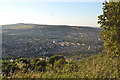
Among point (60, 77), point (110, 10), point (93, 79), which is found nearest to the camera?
point (93, 79)

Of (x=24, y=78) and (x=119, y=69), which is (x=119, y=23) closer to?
(x=119, y=69)

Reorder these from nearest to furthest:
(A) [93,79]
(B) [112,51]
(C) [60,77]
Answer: (A) [93,79] → (C) [60,77] → (B) [112,51]

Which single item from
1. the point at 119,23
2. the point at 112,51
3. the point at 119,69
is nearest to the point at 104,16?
the point at 119,23

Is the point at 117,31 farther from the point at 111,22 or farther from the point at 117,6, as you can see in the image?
the point at 117,6

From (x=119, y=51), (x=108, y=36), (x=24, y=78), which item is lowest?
(x=24, y=78)

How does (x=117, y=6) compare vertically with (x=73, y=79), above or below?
above

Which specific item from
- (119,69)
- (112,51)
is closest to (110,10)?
(112,51)

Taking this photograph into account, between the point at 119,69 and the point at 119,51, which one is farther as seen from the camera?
the point at 119,51
